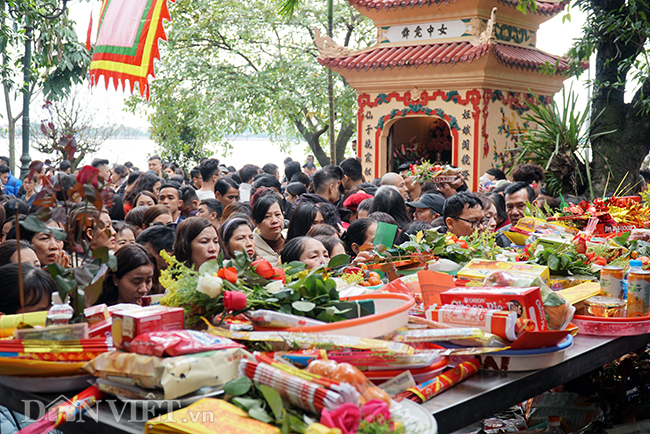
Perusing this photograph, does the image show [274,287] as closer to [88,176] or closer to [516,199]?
[88,176]

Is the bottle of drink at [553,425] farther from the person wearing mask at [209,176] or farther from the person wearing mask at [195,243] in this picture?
the person wearing mask at [209,176]

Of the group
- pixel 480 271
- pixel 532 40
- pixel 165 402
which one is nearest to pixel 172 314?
pixel 165 402

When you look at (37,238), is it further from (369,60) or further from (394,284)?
(369,60)

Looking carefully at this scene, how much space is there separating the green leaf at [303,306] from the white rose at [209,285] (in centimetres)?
24

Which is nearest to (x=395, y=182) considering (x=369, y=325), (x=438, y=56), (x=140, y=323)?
(x=438, y=56)

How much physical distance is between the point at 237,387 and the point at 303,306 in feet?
1.30

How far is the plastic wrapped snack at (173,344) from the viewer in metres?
1.59

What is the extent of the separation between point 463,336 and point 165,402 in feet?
2.97

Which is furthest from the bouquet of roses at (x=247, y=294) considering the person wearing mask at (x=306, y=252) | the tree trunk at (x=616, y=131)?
the tree trunk at (x=616, y=131)

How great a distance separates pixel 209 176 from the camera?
7.20 m

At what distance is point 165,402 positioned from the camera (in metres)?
1.55

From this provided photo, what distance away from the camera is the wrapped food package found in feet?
5.06

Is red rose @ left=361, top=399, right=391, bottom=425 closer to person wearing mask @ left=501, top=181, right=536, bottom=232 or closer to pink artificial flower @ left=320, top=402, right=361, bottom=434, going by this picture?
pink artificial flower @ left=320, top=402, right=361, bottom=434

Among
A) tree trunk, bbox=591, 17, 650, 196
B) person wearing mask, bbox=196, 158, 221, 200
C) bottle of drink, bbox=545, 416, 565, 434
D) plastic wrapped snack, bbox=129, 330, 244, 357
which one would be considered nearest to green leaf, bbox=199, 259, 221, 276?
plastic wrapped snack, bbox=129, 330, 244, 357
